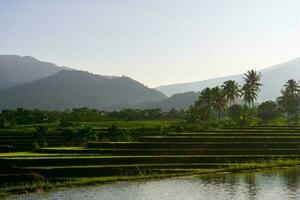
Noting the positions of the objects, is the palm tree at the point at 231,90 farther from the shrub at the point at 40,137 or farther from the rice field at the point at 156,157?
the shrub at the point at 40,137

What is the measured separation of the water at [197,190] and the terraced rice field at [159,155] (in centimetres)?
437

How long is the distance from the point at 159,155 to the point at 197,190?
13992mm

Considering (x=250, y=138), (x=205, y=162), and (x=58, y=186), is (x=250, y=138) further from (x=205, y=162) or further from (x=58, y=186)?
(x=58, y=186)

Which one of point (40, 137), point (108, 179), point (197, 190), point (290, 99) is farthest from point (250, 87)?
point (197, 190)

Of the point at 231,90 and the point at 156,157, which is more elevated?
the point at 231,90

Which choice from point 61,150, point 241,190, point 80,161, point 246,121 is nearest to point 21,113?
point 246,121

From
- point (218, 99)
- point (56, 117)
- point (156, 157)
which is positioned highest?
point (218, 99)

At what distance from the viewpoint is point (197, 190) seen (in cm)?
3362

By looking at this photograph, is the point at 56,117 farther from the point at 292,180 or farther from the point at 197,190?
the point at 197,190

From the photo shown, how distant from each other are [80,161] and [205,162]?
1159 centimetres

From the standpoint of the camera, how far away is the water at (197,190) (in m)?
31.1

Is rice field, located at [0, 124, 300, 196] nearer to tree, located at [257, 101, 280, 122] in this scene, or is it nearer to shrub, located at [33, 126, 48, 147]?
shrub, located at [33, 126, 48, 147]

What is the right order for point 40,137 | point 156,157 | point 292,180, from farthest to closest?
point 40,137 < point 156,157 < point 292,180

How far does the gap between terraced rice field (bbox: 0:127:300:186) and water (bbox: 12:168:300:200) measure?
4375 mm
